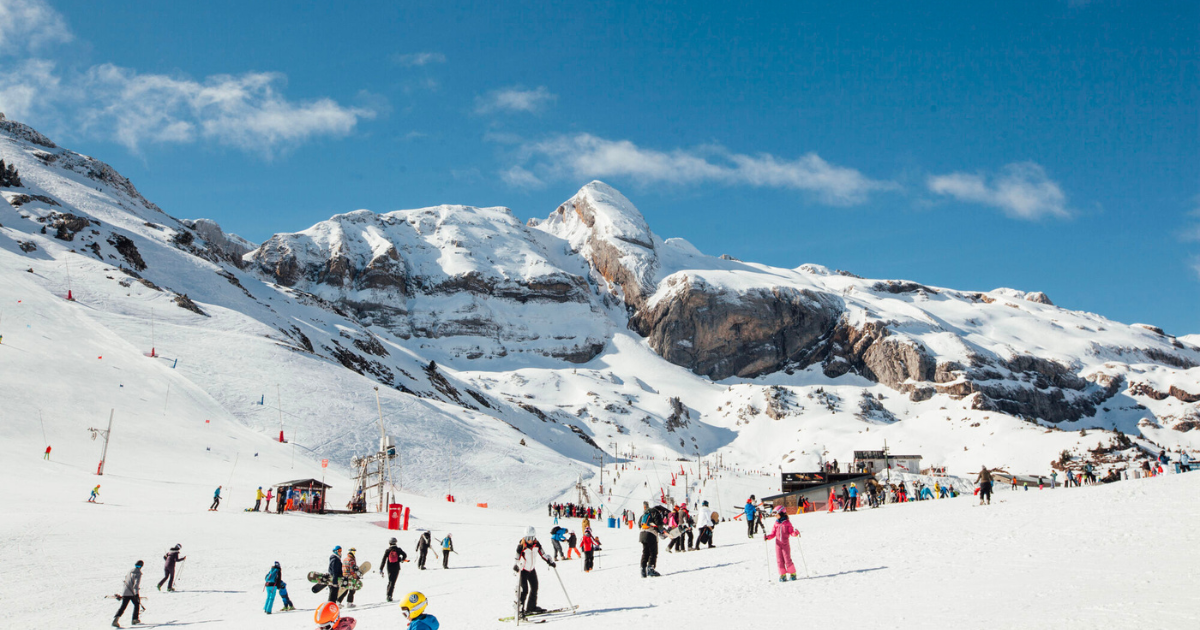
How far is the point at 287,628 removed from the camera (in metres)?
13.2

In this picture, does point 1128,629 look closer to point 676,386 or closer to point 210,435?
point 210,435

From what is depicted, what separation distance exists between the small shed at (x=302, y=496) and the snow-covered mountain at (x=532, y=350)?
10552 mm

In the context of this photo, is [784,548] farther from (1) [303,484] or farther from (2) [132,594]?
(1) [303,484]

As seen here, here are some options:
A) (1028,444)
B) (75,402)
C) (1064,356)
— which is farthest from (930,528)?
(1064,356)

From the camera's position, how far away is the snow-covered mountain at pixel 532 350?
53.0 metres

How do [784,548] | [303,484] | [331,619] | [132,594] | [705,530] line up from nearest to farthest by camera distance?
[331,619]
[784,548]
[132,594]
[705,530]
[303,484]

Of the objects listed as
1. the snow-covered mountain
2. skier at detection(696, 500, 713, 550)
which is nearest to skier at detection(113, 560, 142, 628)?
skier at detection(696, 500, 713, 550)

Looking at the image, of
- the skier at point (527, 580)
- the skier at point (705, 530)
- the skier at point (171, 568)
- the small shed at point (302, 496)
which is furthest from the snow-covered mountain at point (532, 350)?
the skier at point (527, 580)

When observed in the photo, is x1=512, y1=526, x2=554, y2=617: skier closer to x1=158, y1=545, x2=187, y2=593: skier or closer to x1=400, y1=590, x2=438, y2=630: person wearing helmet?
x1=400, y1=590, x2=438, y2=630: person wearing helmet

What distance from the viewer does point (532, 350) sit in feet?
520

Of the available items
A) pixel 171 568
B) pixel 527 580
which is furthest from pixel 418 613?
pixel 171 568

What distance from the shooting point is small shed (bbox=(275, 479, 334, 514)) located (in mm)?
31359

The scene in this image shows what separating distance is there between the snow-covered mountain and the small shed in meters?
10.6

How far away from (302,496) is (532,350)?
126 meters
